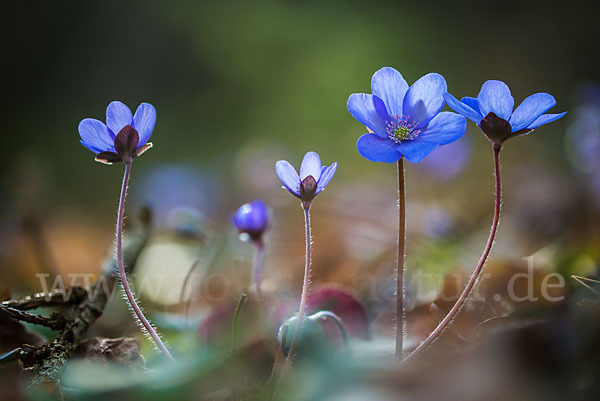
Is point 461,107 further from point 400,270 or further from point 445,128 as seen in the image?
point 400,270

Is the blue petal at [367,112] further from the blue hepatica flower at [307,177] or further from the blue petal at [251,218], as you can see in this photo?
the blue petal at [251,218]

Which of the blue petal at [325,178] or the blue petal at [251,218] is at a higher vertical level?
the blue petal at [325,178]

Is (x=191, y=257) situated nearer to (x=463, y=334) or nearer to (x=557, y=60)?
(x=463, y=334)

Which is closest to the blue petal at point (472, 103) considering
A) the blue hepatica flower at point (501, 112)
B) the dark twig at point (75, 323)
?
the blue hepatica flower at point (501, 112)

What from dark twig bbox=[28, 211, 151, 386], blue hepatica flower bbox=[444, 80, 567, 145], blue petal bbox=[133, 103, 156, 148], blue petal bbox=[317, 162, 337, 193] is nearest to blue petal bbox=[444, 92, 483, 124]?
blue hepatica flower bbox=[444, 80, 567, 145]

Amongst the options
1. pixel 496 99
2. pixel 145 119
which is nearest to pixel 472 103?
pixel 496 99

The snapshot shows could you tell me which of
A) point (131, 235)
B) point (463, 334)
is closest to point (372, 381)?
point (463, 334)
